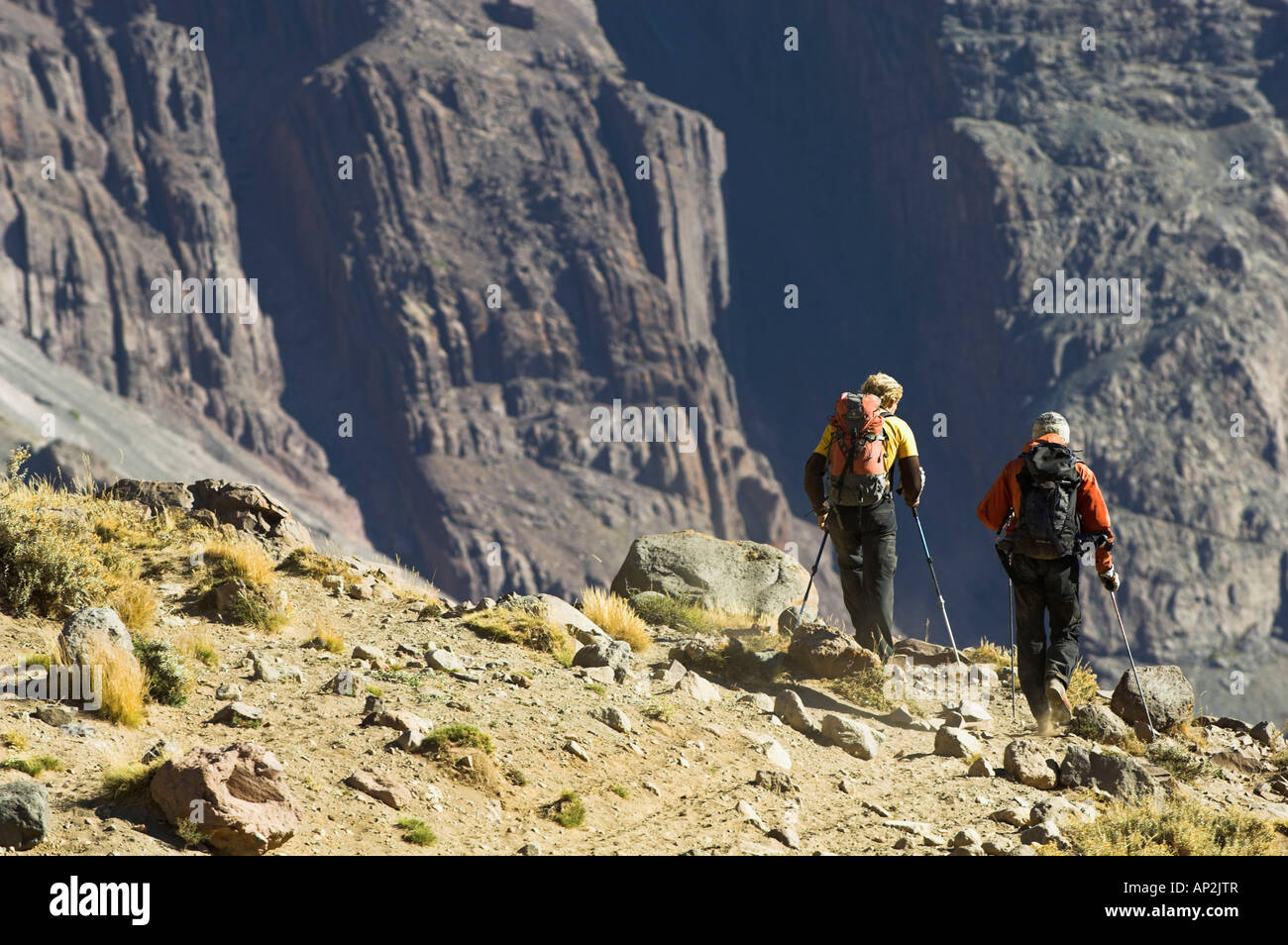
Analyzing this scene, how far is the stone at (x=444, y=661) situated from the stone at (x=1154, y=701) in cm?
535

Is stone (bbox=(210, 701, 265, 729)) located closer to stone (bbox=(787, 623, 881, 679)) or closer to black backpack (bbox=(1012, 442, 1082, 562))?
stone (bbox=(787, 623, 881, 679))

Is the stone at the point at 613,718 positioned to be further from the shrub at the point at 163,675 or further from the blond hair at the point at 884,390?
the blond hair at the point at 884,390

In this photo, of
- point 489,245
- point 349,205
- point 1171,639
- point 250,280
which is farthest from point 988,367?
point 250,280

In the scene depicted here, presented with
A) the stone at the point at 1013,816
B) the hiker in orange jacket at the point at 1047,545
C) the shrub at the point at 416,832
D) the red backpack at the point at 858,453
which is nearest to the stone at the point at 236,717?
the shrub at the point at 416,832

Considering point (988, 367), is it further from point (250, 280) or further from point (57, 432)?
point (57, 432)

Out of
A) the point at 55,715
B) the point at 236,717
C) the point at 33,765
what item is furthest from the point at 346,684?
the point at 33,765

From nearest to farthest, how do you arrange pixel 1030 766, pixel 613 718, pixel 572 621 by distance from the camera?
pixel 1030 766 → pixel 613 718 → pixel 572 621

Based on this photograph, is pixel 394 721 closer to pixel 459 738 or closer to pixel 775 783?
pixel 459 738

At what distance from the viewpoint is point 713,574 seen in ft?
48.2

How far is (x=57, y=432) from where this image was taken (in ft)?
325

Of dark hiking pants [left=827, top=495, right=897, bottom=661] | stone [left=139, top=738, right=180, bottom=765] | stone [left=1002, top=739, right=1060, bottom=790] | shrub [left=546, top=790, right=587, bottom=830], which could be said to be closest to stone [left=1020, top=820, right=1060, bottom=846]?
stone [left=1002, top=739, right=1060, bottom=790]

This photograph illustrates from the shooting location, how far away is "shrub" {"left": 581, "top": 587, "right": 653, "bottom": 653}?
11391 millimetres

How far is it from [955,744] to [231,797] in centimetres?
513

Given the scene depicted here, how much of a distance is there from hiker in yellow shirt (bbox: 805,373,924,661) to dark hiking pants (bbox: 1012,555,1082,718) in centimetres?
117
